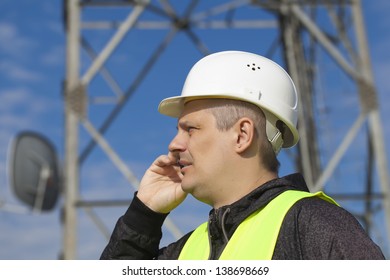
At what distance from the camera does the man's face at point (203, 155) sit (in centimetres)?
274

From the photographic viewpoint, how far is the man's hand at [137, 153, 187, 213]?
311 centimetres

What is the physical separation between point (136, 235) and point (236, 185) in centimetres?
60

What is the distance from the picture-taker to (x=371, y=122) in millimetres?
10477

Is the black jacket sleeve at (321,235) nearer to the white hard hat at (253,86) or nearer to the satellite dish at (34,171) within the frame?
the white hard hat at (253,86)

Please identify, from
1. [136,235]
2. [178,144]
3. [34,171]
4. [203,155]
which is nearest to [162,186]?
[136,235]

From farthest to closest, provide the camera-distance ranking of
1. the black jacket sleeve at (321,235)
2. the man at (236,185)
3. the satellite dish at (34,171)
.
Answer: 1. the satellite dish at (34,171)
2. the man at (236,185)
3. the black jacket sleeve at (321,235)

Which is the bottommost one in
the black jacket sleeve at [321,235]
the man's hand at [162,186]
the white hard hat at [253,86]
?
the black jacket sleeve at [321,235]

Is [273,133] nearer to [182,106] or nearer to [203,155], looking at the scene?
[203,155]

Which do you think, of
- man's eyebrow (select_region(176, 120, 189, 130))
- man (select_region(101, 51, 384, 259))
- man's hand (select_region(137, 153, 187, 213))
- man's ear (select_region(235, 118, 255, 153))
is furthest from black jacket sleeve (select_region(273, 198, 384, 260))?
man's hand (select_region(137, 153, 187, 213))

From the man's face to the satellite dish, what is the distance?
7.04 metres

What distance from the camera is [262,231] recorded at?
245cm

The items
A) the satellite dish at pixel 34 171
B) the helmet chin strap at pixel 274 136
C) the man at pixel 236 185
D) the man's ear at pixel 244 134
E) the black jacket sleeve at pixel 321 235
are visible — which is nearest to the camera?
the black jacket sleeve at pixel 321 235

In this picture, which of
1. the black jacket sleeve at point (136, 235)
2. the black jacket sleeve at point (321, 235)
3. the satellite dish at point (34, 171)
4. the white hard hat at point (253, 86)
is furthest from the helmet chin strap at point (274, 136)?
the satellite dish at point (34, 171)
